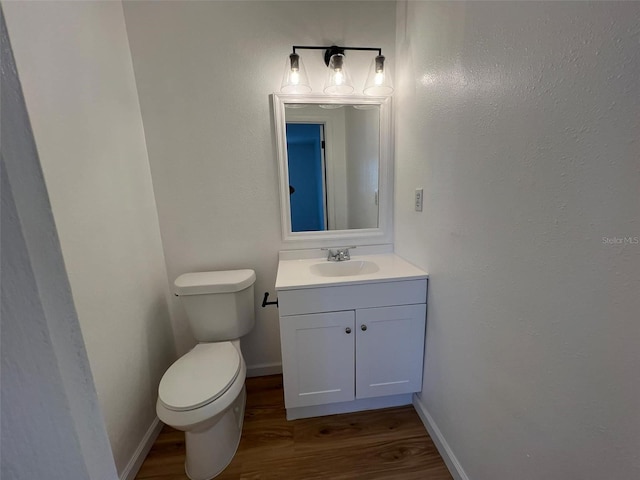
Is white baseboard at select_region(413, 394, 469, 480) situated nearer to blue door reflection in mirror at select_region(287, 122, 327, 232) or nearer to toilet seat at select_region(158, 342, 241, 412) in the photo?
toilet seat at select_region(158, 342, 241, 412)

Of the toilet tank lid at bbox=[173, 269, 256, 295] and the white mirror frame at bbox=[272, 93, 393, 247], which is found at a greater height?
the white mirror frame at bbox=[272, 93, 393, 247]

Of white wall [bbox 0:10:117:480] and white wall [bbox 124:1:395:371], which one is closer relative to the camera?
white wall [bbox 0:10:117:480]

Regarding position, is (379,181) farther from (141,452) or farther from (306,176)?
(141,452)

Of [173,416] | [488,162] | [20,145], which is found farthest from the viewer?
[173,416]

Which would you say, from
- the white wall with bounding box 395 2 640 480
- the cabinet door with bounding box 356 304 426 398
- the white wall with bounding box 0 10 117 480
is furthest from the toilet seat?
the white wall with bounding box 395 2 640 480

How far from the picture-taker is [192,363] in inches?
50.2

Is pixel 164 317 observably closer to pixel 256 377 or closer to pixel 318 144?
pixel 256 377

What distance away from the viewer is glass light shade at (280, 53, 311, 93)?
54.1 inches

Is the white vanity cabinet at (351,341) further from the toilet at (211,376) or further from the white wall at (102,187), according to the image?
the white wall at (102,187)

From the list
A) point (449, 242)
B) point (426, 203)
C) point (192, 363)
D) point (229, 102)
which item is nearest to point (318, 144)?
point (229, 102)

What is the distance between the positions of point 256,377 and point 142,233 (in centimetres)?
119

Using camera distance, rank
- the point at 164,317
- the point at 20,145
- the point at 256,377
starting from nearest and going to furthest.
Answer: the point at 20,145 → the point at 164,317 → the point at 256,377

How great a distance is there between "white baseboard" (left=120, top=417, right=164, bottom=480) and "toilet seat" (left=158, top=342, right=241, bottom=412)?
41 centimetres
